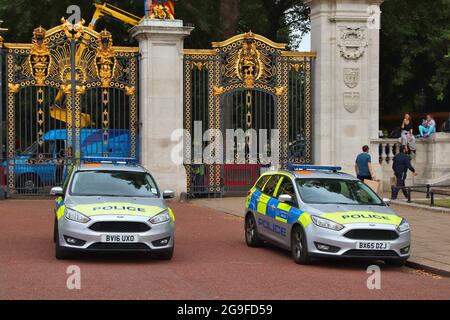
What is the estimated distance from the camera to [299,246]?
1270 cm

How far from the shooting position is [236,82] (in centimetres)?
2395

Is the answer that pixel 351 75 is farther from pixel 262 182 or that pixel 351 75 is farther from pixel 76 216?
pixel 76 216

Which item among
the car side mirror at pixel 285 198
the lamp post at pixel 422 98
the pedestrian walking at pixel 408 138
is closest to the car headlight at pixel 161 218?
the car side mirror at pixel 285 198

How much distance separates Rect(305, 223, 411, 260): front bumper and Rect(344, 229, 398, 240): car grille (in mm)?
23

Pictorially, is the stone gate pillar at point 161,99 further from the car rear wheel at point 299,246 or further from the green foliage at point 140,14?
the car rear wheel at point 299,246

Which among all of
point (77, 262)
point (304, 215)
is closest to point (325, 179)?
point (304, 215)

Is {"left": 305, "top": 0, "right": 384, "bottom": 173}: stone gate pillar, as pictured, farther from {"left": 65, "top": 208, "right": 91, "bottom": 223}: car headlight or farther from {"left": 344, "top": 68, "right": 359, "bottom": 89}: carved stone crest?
{"left": 65, "top": 208, "right": 91, "bottom": 223}: car headlight

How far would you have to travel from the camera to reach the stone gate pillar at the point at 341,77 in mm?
24016

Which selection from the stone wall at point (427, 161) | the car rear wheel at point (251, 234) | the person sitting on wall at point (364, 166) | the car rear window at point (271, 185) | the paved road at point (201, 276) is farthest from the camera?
the stone wall at point (427, 161)

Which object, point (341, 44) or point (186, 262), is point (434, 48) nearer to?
point (341, 44)

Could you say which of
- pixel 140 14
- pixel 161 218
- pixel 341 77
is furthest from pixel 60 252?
pixel 140 14

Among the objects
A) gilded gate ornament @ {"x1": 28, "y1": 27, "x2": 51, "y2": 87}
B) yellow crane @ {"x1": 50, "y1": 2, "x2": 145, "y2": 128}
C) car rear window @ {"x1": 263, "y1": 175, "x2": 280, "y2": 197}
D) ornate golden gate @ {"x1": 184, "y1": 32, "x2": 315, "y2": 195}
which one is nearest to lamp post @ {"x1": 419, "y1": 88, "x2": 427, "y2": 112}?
ornate golden gate @ {"x1": 184, "y1": 32, "x2": 315, "y2": 195}

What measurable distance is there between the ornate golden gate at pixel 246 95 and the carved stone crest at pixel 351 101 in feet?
3.83

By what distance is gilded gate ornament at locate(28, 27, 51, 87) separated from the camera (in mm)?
22516
